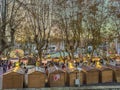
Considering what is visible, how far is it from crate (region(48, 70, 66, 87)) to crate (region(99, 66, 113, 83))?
255cm

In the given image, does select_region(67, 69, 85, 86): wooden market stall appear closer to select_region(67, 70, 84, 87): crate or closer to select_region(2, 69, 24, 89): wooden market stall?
select_region(67, 70, 84, 87): crate

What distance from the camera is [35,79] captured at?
49.6ft

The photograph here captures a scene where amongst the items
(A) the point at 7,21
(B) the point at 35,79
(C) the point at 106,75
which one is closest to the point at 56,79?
(B) the point at 35,79

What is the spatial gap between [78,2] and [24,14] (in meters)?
6.12

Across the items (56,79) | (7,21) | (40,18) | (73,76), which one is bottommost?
(56,79)

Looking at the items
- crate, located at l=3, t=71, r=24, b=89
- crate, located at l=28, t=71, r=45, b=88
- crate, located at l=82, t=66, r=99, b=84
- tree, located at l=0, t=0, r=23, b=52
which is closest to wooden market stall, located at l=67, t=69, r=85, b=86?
crate, located at l=82, t=66, r=99, b=84

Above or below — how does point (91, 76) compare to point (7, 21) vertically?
below

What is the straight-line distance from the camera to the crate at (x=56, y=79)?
15.5m

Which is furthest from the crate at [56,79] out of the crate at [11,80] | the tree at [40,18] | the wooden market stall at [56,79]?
the tree at [40,18]

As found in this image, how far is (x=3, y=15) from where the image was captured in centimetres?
2134

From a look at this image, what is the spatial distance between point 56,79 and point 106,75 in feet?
10.9

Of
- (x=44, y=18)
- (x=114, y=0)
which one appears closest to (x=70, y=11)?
(x=44, y=18)

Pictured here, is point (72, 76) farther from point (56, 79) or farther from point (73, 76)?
point (56, 79)

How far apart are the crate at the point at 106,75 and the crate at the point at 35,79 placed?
12.6ft
